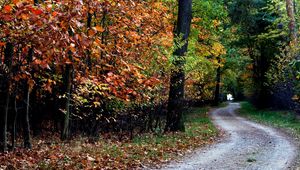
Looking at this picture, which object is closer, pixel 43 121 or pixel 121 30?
pixel 121 30

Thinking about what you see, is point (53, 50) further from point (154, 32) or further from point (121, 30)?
point (154, 32)

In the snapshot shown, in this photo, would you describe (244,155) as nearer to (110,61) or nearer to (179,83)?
(110,61)

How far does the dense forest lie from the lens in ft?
21.1

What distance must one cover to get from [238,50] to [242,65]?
6.55ft

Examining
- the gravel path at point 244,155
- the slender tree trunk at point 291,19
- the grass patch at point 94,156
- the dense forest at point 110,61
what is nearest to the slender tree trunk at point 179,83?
the dense forest at point 110,61

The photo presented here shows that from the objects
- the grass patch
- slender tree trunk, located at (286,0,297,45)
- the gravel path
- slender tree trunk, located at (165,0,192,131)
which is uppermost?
slender tree trunk, located at (286,0,297,45)

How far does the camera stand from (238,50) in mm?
40062

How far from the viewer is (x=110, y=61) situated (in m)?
13.1

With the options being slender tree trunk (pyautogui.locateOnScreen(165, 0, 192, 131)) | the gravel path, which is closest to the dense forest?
slender tree trunk (pyautogui.locateOnScreen(165, 0, 192, 131))

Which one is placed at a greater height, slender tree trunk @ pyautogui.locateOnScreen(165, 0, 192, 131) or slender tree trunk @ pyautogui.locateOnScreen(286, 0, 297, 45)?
slender tree trunk @ pyautogui.locateOnScreen(286, 0, 297, 45)

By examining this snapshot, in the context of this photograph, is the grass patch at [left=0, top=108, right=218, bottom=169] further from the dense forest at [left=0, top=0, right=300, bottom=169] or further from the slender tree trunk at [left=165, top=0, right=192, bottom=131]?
the slender tree trunk at [left=165, top=0, right=192, bottom=131]

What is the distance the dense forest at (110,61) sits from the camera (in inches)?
254

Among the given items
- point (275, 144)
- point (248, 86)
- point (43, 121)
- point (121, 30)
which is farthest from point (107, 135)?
point (248, 86)

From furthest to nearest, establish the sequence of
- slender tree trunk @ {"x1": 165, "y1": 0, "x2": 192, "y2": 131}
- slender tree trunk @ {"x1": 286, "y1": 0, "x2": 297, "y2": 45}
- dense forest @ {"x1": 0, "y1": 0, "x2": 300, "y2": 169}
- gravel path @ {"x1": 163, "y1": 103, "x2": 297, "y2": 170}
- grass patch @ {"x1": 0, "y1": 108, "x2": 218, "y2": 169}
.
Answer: slender tree trunk @ {"x1": 286, "y1": 0, "x2": 297, "y2": 45}
slender tree trunk @ {"x1": 165, "y1": 0, "x2": 192, "y2": 131}
gravel path @ {"x1": 163, "y1": 103, "x2": 297, "y2": 170}
grass patch @ {"x1": 0, "y1": 108, "x2": 218, "y2": 169}
dense forest @ {"x1": 0, "y1": 0, "x2": 300, "y2": 169}
